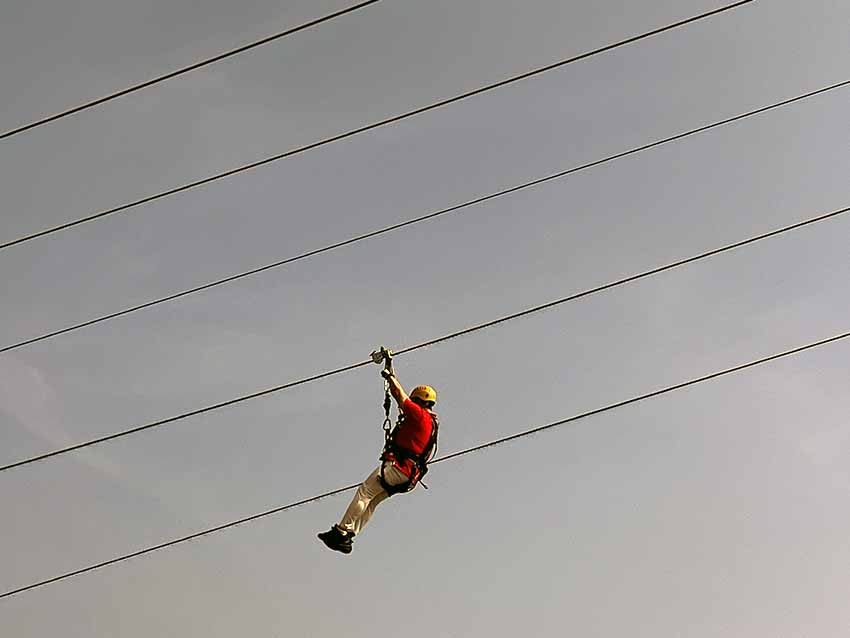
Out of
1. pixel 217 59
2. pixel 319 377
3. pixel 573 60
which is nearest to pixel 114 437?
pixel 319 377

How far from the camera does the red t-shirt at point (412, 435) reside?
15375 millimetres

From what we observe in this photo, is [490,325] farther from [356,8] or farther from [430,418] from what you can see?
[356,8]

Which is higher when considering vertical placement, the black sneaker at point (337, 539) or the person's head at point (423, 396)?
the person's head at point (423, 396)

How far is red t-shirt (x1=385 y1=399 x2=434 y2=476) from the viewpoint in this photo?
1538 centimetres

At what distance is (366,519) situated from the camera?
15578mm

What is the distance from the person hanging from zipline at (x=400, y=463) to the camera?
1533cm

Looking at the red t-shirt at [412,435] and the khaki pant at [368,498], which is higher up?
the red t-shirt at [412,435]

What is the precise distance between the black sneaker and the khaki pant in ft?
0.25

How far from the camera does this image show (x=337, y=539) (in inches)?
601

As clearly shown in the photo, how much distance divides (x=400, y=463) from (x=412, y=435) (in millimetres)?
364

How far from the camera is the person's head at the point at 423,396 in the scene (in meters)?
15.5

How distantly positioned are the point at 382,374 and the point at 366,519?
1.95 metres

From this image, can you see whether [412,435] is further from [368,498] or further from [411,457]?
[368,498]

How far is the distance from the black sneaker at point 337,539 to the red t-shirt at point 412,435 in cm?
100
